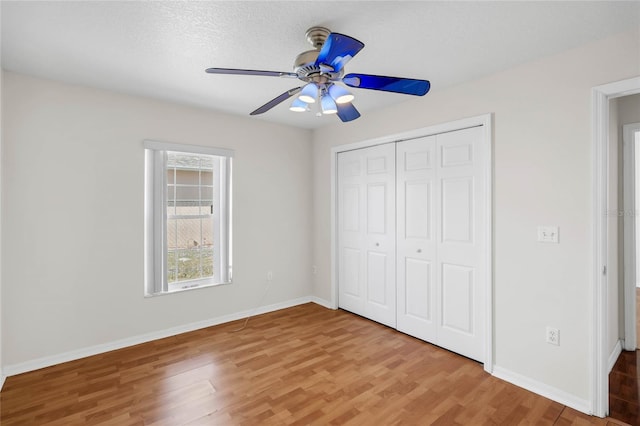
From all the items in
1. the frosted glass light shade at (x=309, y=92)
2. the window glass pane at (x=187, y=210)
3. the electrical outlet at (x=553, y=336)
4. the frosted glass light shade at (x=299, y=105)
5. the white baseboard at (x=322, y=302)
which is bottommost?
the white baseboard at (x=322, y=302)

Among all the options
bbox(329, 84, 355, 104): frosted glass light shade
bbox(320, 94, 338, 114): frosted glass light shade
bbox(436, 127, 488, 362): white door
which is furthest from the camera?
bbox(436, 127, 488, 362): white door

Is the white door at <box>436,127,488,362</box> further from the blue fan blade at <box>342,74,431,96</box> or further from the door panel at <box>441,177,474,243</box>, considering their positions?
the blue fan blade at <box>342,74,431,96</box>

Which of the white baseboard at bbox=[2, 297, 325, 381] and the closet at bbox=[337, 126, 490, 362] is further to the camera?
the closet at bbox=[337, 126, 490, 362]

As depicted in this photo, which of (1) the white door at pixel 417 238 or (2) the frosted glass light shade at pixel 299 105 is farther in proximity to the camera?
(1) the white door at pixel 417 238

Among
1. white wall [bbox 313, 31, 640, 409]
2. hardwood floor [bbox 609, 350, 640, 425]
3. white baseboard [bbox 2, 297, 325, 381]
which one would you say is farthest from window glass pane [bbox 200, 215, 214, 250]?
hardwood floor [bbox 609, 350, 640, 425]

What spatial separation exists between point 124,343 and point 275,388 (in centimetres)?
176

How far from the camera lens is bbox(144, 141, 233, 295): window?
10.9 feet

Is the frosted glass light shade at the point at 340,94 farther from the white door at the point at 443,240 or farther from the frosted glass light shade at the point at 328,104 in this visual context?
the white door at the point at 443,240

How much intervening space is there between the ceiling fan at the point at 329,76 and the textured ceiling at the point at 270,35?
260 mm

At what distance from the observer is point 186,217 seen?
11.8ft

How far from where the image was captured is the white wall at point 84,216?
2.62m

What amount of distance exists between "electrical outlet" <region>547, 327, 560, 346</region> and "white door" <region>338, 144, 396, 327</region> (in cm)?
150

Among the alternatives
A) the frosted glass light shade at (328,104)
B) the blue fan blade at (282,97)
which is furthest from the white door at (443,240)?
the blue fan blade at (282,97)

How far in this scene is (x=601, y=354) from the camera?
2.08 meters
